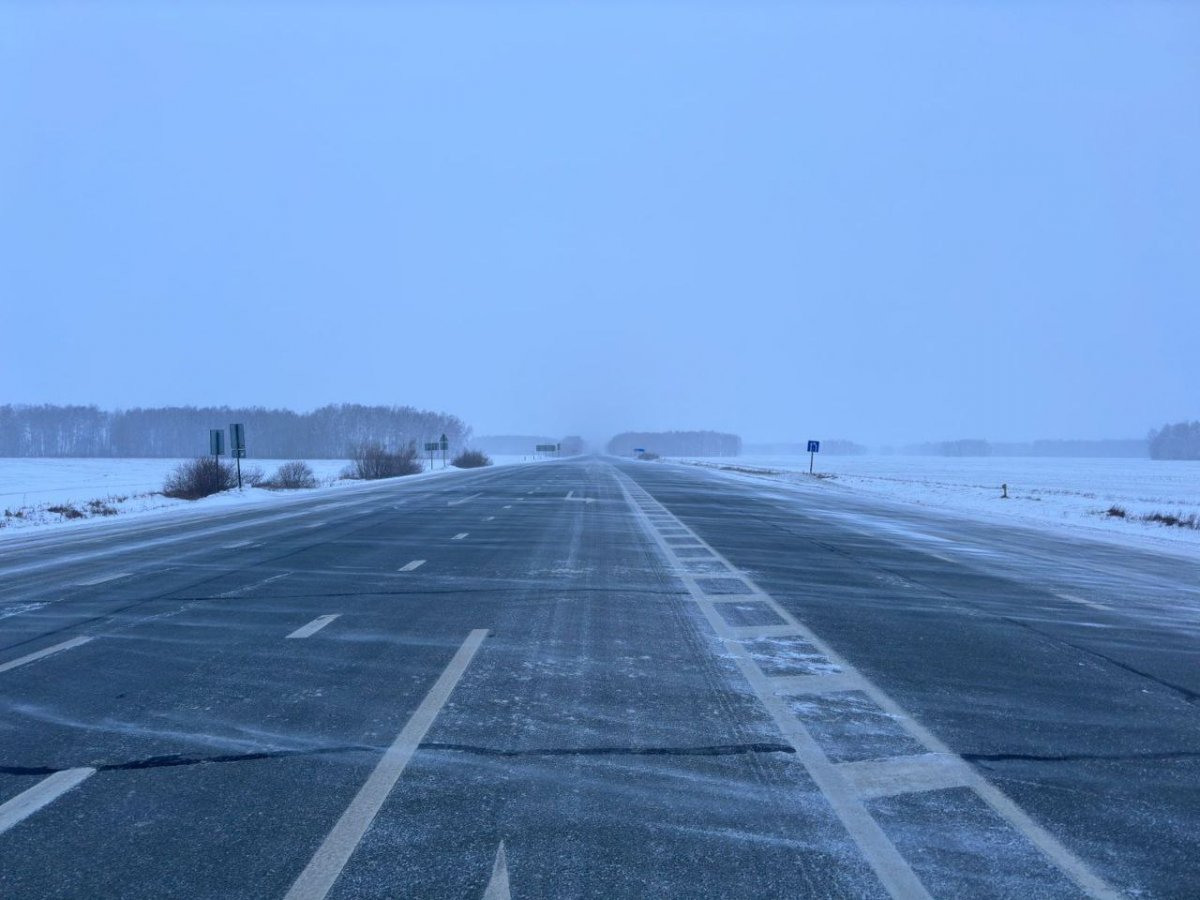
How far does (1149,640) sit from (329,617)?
8.41 m

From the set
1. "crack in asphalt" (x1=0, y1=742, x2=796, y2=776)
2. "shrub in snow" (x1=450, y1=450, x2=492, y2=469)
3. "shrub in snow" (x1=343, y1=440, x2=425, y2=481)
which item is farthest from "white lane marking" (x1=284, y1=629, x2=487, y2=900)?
"shrub in snow" (x1=450, y1=450, x2=492, y2=469)

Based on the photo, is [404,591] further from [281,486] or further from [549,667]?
[281,486]

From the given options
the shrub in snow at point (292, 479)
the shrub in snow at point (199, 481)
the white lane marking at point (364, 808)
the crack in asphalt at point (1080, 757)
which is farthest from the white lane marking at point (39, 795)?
the shrub in snow at point (292, 479)

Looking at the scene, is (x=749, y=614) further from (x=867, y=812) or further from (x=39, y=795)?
(x=39, y=795)

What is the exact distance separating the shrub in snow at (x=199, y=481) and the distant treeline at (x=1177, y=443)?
189220 millimetres

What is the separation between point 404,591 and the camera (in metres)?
10.7

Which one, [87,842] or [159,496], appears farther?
[159,496]

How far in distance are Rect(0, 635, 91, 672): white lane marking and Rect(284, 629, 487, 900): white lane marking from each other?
3.75 metres

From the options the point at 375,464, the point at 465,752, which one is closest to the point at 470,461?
the point at 375,464

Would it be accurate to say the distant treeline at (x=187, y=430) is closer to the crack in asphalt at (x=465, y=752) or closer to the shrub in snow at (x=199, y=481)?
the shrub in snow at (x=199, y=481)

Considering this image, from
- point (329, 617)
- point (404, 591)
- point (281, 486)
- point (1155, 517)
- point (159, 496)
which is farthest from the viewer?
point (281, 486)

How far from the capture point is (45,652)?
7.58 metres

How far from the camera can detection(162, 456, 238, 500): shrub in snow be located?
37.1 metres

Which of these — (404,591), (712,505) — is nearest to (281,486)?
(712,505)
